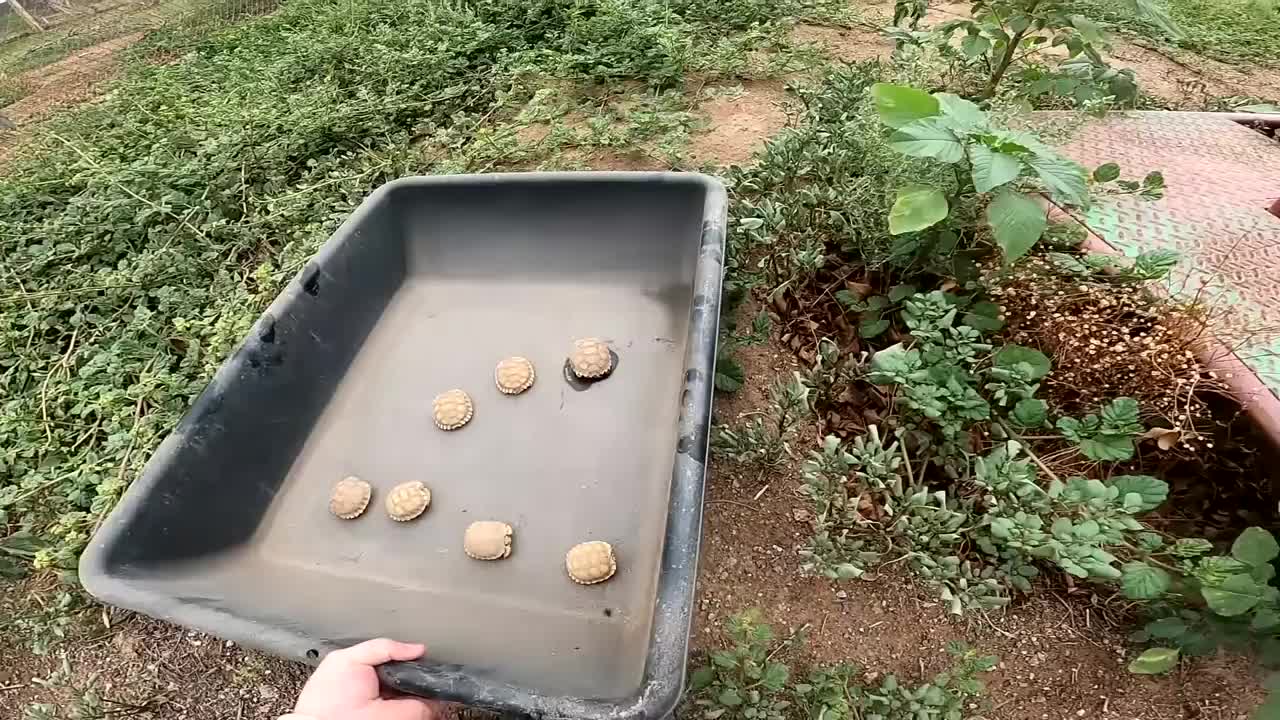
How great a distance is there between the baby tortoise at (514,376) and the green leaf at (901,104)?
3.14 feet

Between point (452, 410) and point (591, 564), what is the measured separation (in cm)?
53

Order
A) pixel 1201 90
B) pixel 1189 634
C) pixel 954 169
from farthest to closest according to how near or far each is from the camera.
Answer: pixel 1201 90
pixel 954 169
pixel 1189 634

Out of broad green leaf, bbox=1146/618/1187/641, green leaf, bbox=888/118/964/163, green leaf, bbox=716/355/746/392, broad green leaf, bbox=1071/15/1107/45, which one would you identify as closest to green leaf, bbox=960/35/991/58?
broad green leaf, bbox=1071/15/1107/45

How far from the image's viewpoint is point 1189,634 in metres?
1.23

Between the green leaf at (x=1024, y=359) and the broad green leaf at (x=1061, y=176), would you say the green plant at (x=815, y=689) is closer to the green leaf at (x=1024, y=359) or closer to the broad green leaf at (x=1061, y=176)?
the green leaf at (x=1024, y=359)

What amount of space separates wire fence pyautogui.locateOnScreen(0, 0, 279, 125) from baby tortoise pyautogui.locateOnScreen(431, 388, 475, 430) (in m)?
2.83

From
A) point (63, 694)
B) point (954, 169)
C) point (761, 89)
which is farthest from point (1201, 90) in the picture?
point (63, 694)

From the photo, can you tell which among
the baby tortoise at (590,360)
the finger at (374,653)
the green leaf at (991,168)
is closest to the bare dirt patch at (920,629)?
the baby tortoise at (590,360)

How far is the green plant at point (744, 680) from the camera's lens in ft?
4.17

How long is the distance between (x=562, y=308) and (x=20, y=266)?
1934 millimetres

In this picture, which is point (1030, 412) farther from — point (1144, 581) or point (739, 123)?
point (739, 123)

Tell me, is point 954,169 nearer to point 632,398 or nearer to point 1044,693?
point 632,398

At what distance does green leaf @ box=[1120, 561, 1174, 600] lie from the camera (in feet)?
3.76

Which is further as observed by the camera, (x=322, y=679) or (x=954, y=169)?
(x=954, y=169)
